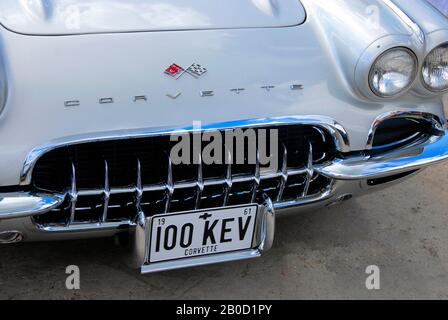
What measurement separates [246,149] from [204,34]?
454mm

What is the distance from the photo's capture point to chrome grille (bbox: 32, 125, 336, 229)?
2.02 m

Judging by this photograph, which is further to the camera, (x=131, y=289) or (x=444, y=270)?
(x=444, y=270)

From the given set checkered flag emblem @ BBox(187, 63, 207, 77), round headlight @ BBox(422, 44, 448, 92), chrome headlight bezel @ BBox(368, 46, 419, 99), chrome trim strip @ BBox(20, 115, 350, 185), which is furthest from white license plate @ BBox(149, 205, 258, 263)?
round headlight @ BBox(422, 44, 448, 92)

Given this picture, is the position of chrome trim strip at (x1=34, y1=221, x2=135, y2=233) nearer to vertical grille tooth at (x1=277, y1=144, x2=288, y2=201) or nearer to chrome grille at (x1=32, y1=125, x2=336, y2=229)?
chrome grille at (x1=32, y1=125, x2=336, y2=229)

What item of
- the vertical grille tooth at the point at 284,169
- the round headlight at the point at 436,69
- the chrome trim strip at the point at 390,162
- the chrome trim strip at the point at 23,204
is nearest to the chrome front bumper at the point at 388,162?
the chrome trim strip at the point at 390,162

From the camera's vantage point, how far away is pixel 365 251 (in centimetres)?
279

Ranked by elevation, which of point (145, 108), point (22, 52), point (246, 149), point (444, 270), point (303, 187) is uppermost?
point (22, 52)

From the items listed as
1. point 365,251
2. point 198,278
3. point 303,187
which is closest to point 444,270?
point 365,251

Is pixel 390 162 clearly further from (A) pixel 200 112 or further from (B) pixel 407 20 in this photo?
(A) pixel 200 112

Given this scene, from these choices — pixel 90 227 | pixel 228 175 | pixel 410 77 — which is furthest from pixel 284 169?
pixel 90 227

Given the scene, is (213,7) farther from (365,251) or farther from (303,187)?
(365,251)

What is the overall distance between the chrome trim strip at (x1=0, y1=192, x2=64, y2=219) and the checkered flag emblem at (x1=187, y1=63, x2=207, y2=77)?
24.1 inches

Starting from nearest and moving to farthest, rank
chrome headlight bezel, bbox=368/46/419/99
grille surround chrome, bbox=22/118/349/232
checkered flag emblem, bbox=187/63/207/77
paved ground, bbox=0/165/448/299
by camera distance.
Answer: grille surround chrome, bbox=22/118/349/232
checkered flag emblem, bbox=187/63/207/77
chrome headlight bezel, bbox=368/46/419/99
paved ground, bbox=0/165/448/299

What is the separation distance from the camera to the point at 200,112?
2.08m
